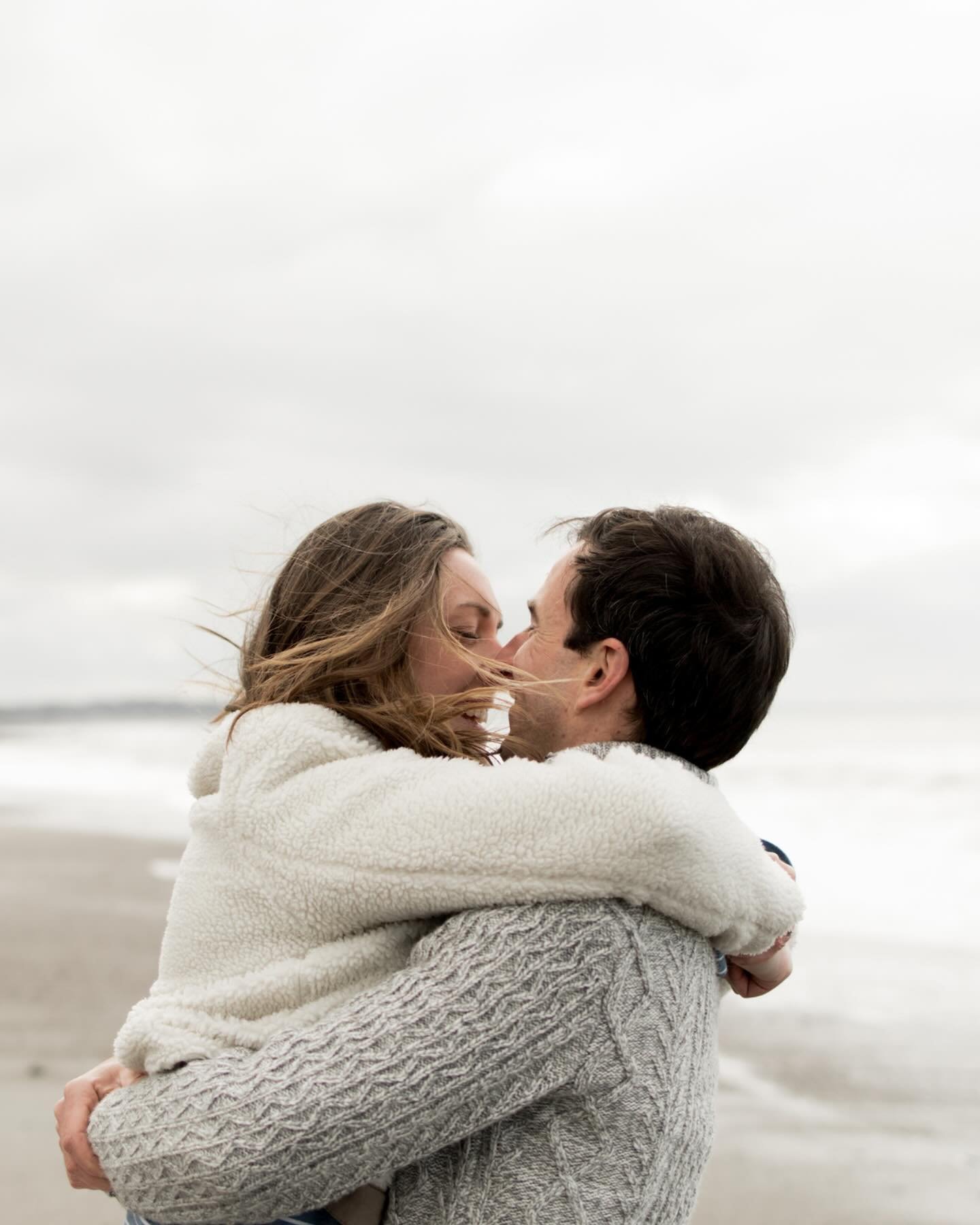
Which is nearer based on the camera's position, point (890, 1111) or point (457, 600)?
point (457, 600)

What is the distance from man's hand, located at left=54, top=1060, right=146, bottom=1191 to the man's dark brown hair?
0.97m

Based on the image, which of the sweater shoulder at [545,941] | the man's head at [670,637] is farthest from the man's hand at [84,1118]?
the man's head at [670,637]

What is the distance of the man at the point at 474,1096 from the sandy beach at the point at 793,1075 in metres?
3.02

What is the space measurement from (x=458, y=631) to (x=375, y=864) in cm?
60

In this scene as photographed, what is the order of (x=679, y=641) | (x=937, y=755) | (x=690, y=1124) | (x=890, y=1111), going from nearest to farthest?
(x=690, y=1124)
(x=679, y=641)
(x=890, y=1111)
(x=937, y=755)

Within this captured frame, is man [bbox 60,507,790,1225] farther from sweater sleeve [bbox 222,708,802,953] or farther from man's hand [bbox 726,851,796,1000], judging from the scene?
man's hand [bbox 726,851,796,1000]

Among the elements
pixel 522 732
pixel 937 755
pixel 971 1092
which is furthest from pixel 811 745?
pixel 522 732

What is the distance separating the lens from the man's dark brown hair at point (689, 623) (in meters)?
1.81

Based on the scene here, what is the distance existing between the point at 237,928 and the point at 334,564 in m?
0.67

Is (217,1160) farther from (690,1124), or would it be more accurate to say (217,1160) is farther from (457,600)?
(457,600)

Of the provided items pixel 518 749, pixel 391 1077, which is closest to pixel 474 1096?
pixel 391 1077

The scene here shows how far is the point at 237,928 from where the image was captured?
5.38 feet

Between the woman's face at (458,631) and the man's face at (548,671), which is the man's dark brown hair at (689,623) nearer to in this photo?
the man's face at (548,671)

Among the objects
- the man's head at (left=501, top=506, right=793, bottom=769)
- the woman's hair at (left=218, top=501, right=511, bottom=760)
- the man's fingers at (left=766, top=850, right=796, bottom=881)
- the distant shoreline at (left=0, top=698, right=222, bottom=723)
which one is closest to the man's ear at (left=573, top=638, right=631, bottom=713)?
the man's head at (left=501, top=506, right=793, bottom=769)
